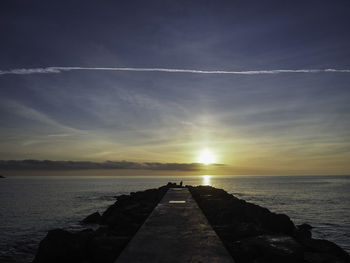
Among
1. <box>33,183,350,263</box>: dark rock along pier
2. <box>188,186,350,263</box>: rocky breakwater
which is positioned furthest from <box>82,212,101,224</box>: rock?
<box>33,183,350,263</box>: dark rock along pier

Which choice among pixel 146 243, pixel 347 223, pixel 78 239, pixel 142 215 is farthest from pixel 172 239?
pixel 347 223

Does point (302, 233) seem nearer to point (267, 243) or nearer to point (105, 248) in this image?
point (267, 243)

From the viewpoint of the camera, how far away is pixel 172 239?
7738 mm

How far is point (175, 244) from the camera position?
7.23 meters

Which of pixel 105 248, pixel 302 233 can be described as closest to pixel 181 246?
pixel 105 248

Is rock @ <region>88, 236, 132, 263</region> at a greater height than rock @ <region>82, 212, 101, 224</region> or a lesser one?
greater

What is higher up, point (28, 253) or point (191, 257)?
point (191, 257)

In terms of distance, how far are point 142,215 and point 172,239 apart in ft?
24.2

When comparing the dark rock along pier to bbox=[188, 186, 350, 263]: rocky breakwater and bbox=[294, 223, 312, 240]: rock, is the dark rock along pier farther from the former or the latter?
bbox=[294, 223, 312, 240]: rock

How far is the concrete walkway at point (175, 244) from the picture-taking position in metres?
6.21

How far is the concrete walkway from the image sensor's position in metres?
6.21

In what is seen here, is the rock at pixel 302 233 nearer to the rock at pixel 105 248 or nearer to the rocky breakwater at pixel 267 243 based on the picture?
the rocky breakwater at pixel 267 243

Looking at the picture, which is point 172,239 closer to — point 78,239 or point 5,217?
point 78,239

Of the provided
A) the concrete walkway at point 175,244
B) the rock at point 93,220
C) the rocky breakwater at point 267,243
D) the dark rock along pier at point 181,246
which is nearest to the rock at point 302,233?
the rocky breakwater at point 267,243
